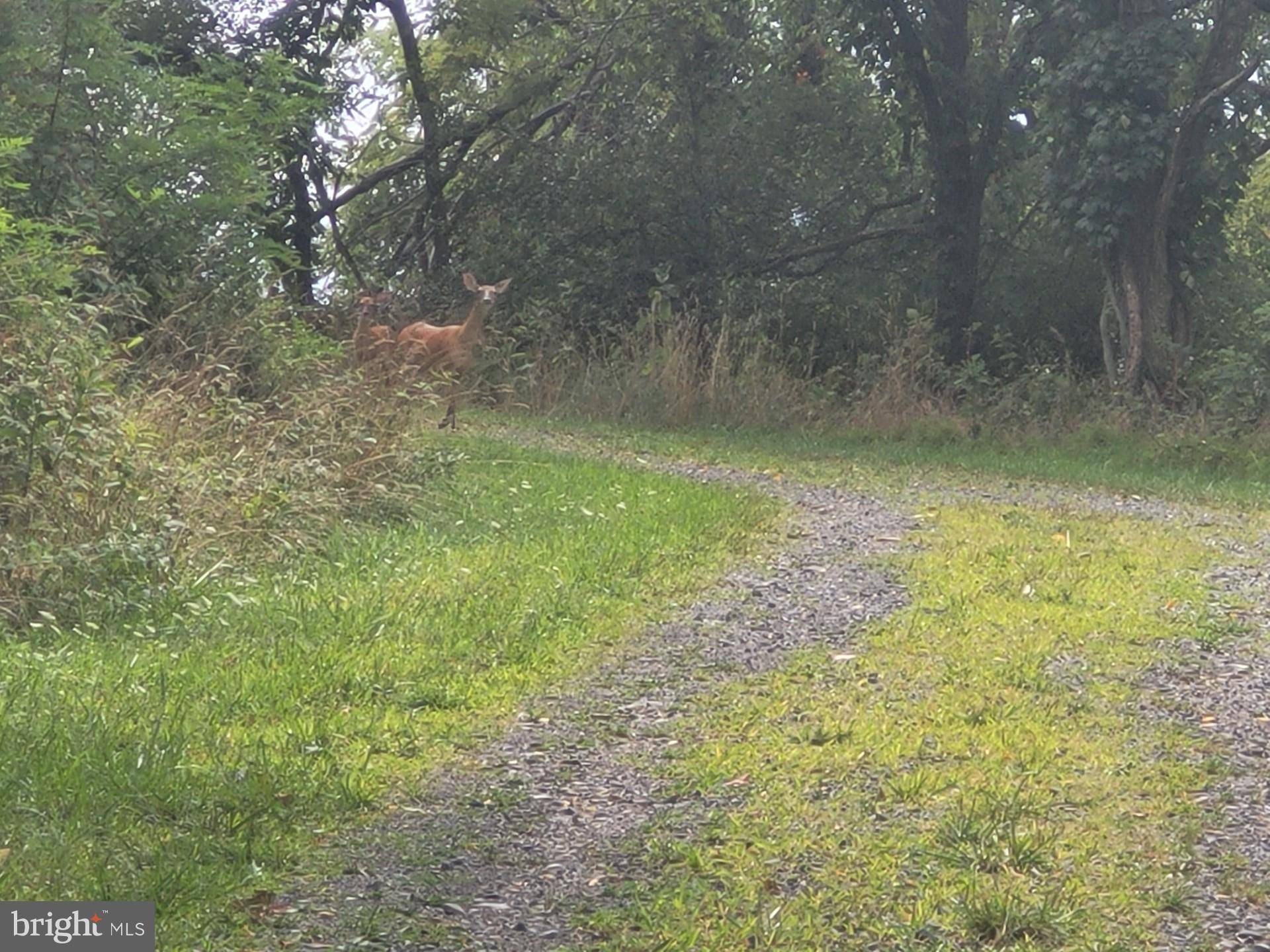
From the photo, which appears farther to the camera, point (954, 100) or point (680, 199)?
point (680, 199)

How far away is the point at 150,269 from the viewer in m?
12.7

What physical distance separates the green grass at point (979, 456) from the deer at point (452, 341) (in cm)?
116

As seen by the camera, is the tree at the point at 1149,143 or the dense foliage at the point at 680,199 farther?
the tree at the point at 1149,143

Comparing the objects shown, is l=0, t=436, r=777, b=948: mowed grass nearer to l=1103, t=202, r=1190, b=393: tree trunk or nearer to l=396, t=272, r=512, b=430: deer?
l=396, t=272, r=512, b=430: deer

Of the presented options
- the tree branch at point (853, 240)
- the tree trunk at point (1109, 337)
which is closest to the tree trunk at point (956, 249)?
the tree branch at point (853, 240)

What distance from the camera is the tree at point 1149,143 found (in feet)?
61.0

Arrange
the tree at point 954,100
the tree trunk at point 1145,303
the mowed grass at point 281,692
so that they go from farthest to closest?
the tree at point 954,100 → the tree trunk at point 1145,303 → the mowed grass at point 281,692

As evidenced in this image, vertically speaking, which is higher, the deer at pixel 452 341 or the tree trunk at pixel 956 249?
the tree trunk at pixel 956 249

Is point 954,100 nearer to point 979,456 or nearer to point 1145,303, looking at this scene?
point 1145,303

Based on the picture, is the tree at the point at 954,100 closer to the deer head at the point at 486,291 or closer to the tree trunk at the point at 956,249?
the tree trunk at the point at 956,249

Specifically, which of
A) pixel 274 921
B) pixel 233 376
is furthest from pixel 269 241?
pixel 274 921

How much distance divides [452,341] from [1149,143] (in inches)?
297

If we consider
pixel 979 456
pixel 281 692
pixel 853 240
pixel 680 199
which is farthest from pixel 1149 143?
pixel 281 692

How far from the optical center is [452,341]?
59.1 feet
